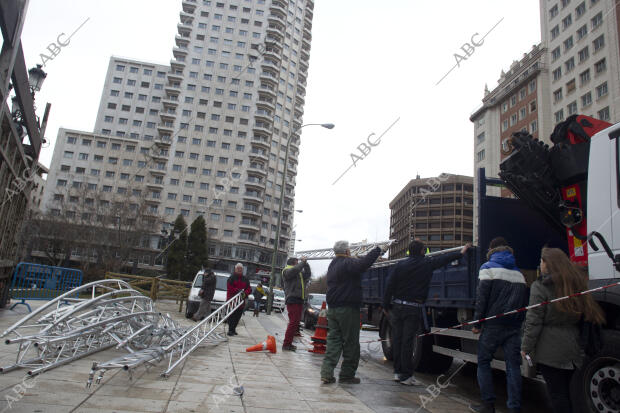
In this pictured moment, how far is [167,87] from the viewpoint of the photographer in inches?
2621

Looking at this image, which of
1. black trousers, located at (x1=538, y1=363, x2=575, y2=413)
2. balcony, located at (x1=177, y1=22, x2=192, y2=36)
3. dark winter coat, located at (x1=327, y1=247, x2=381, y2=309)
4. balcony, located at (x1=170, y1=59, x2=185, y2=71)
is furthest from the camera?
balcony, located at (x1=177, y1=22, x2=192, y2=36)

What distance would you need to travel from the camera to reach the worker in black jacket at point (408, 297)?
18.1 feet

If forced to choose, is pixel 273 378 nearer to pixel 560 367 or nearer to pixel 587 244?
pixel 560 367

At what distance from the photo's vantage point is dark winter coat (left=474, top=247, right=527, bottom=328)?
411cm

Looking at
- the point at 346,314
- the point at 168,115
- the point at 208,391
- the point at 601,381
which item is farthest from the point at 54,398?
the point at 168,115

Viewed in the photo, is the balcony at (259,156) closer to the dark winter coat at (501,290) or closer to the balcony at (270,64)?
the balcony at (270,64)

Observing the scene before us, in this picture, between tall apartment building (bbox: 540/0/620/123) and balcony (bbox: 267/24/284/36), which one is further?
balcony (bbox: 267/24/284/36)

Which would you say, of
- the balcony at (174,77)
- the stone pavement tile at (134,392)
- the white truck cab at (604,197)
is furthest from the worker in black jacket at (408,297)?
the balcony at (174,77)

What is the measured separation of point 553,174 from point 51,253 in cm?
4302

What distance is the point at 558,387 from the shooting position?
11.4 ft

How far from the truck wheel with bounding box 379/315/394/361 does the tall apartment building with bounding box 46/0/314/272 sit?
52.8 meters

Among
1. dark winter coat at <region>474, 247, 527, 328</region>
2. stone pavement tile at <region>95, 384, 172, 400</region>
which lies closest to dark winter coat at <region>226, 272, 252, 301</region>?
stone pavement tile at <region>95, 384, 172, 400</region>

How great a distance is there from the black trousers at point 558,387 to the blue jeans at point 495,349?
0.40m

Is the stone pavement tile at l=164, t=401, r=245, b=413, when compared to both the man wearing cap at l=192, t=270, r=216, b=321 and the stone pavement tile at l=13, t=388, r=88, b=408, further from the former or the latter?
the man wearing cap at l=192, t=270, r=216, b=321
